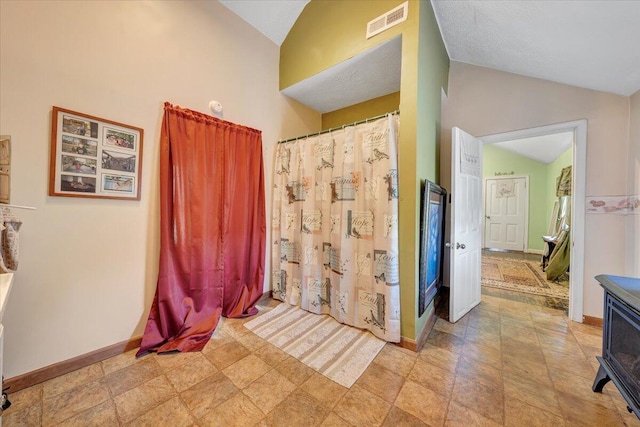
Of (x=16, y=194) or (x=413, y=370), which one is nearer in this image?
(x=16, y=194)

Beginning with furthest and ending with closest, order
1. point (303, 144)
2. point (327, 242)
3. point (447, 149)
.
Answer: point (447, 149) → point (303, 144) → point (327, 242)

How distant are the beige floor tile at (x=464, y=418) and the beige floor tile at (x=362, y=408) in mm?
322

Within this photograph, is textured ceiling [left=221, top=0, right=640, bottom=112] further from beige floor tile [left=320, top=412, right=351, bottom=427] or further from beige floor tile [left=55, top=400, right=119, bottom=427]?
beige floor tile [left=55, top=400, right=119, bottom=427]

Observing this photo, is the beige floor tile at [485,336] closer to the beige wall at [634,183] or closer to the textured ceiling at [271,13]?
the beige wall at [634,183]

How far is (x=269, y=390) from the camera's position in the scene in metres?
1.43

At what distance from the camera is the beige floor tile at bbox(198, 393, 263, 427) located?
122 centimetres

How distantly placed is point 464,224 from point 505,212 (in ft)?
15.9

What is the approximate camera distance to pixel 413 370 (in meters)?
1.61

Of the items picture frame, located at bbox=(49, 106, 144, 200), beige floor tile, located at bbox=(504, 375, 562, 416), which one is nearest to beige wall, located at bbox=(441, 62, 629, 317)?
beige floor tile, located at bbox=(504, 375, 562, 416)

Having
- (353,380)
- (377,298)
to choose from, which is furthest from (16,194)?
(377,298)

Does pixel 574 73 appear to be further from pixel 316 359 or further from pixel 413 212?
pixel 316 359

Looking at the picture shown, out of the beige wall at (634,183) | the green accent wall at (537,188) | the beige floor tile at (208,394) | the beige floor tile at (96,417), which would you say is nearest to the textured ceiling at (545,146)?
the green accent wall at (537,188)

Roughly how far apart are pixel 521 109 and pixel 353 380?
3.23 m

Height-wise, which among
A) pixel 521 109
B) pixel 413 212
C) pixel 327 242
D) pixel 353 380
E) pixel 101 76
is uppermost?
pixel 521 109
